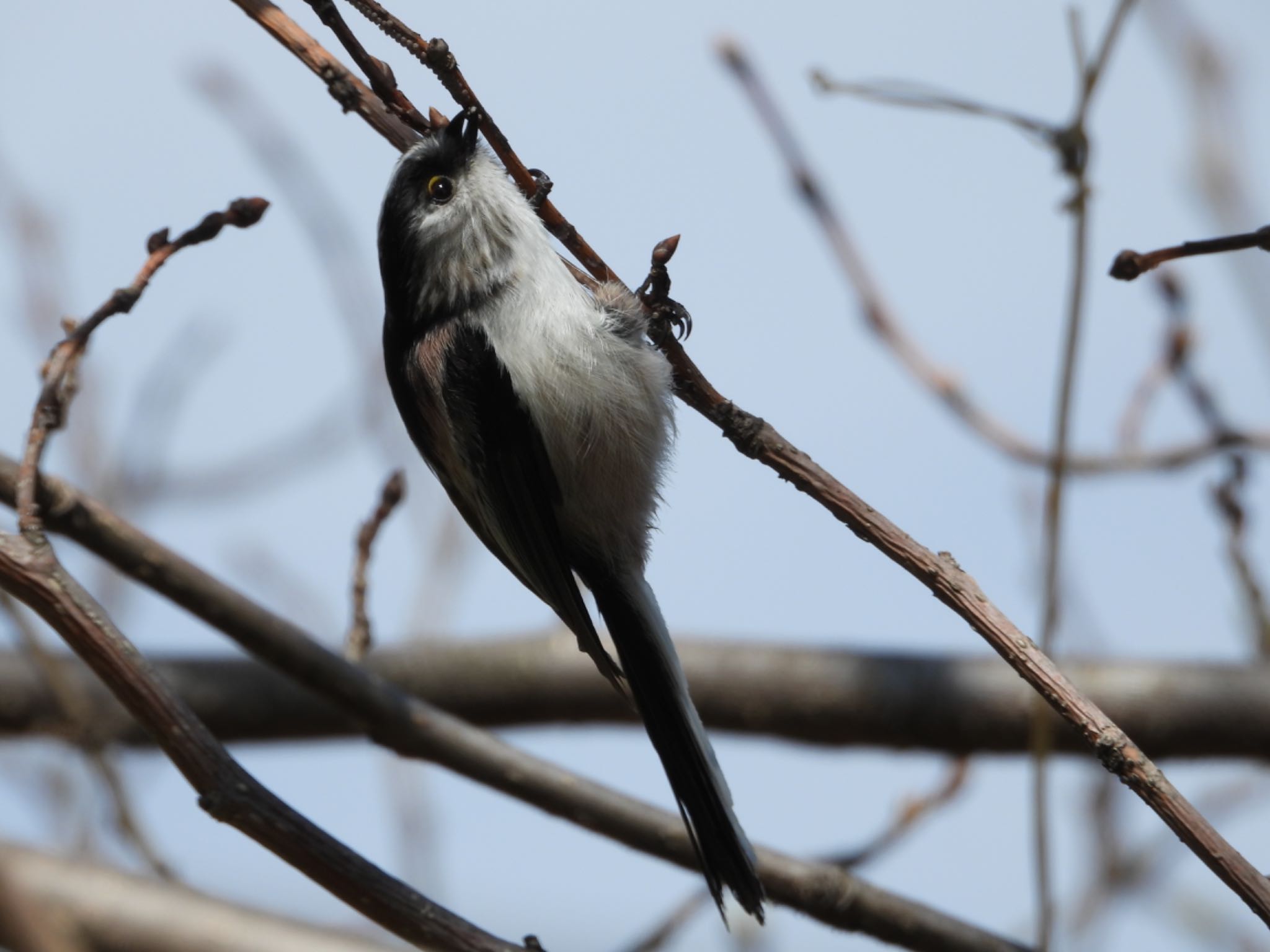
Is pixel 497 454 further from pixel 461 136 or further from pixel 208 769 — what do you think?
pixel 208 769

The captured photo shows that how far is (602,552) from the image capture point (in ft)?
8.67

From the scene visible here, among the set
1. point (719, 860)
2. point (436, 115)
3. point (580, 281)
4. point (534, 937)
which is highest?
point (580, 281)

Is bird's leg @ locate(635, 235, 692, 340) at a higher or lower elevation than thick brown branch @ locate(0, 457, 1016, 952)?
higher

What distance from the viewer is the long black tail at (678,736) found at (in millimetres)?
1984

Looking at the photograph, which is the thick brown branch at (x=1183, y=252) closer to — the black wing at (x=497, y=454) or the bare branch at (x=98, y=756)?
the black wing at (x=497, y=454)

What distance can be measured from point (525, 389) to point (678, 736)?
0.73m

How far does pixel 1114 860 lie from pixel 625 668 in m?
1.48

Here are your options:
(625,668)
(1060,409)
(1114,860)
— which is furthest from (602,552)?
(1114,860)

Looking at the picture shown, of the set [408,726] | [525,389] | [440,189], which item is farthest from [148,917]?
[440,189]

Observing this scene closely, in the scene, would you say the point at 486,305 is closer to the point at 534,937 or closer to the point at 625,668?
the point at 625,668

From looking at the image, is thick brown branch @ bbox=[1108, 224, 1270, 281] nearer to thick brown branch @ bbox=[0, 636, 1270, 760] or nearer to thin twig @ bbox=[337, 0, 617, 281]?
thin twig @ bbox=[337, 0, 617, 281]

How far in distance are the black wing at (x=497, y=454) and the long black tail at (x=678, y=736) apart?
0.38ft

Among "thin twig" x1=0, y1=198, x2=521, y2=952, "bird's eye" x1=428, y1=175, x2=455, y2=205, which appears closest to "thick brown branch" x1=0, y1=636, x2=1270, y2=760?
"bird's eye" x1=428, y1=175, x2=455, y2=205

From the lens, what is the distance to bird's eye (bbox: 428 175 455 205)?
8.75 ft
